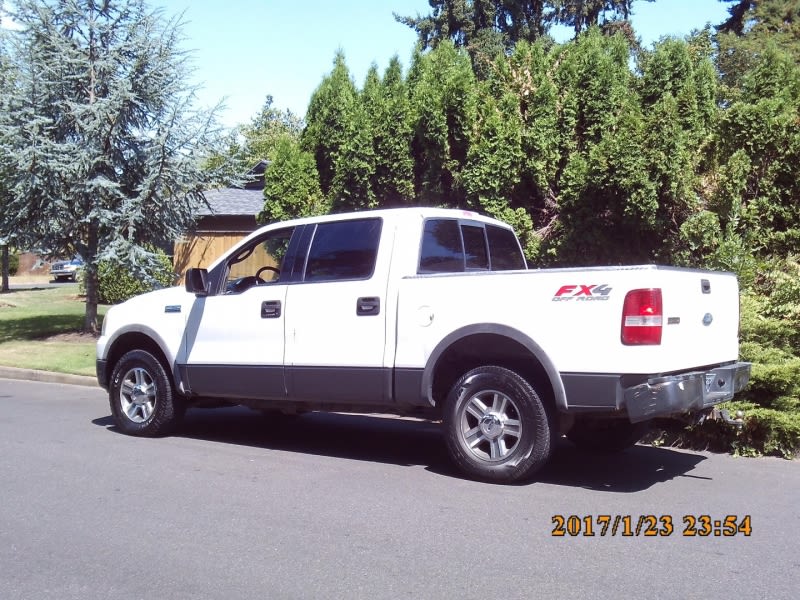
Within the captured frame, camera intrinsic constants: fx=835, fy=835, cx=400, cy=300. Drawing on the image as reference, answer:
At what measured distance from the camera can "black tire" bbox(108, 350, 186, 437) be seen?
8.27m

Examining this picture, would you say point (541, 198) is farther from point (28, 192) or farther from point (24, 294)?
point (24, 294)

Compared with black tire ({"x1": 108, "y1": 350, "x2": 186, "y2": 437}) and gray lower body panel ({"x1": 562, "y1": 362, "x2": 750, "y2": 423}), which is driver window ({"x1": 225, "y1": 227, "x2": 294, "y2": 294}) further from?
gray lower body panel ({"x1": 562, "y1": 362, "x2": 750, "y2": 423})

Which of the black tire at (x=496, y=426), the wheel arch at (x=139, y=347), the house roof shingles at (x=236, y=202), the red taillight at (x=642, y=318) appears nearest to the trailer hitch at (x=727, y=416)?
the red taillight at (x=642, y=318)

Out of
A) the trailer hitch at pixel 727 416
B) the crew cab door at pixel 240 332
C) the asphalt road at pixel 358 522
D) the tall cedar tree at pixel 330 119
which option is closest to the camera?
the asphalt road at pixel 358 522

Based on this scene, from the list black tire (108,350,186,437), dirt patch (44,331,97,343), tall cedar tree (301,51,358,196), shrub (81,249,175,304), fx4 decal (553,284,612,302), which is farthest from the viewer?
dirt patch (44,331,97,343)

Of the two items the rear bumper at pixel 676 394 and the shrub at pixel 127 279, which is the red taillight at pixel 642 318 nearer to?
the rear bumper at pixel 676 394

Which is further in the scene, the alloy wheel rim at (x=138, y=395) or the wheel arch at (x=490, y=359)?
the alloy wheel rim at (x=138, y=395)

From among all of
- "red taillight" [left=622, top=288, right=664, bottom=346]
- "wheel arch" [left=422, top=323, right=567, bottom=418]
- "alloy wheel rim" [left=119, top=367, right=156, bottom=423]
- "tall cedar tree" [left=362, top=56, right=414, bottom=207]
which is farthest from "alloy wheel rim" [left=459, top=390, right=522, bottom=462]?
"tall cedar tree" [left=362, top=56, right=414, bottom=207]

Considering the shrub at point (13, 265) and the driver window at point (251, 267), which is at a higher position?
the shrub at point (13, 265)

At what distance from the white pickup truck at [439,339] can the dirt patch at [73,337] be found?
917 cm

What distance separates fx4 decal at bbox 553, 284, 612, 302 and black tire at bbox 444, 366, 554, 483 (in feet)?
2.40

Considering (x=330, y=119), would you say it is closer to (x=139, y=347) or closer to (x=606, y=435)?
(x=139, y=347)
